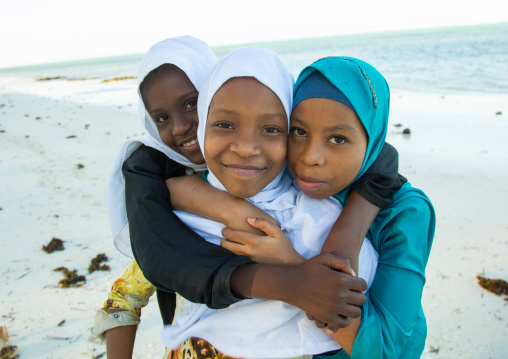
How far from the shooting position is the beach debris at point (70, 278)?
3.24 meters

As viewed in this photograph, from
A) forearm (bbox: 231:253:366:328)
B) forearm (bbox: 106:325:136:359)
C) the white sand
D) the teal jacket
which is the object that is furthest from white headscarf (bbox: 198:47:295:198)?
the white sand

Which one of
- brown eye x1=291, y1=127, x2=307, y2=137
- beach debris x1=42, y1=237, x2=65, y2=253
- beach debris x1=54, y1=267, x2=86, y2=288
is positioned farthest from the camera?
beach debris x1=42, y1=237, x2=65, y2=253

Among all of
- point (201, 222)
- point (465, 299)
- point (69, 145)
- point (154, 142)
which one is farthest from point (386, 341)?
point (69, 145)

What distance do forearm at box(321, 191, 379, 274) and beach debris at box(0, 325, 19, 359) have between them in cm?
232

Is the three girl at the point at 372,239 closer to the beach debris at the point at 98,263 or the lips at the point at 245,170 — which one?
the lips at the point at 245,170

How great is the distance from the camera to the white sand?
8.96ft

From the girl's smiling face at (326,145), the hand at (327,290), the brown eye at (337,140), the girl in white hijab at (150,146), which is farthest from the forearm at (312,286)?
the girl in white hijab at (150,146)

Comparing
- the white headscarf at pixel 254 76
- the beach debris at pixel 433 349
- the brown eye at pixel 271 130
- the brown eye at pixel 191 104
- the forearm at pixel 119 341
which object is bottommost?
the beach debris at pixel 433 349

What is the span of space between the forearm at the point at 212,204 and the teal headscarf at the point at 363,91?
391 mm

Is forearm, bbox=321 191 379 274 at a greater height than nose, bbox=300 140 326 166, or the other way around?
nose, bbox=300 140 326 166

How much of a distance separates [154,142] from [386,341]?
124cm

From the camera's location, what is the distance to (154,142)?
1.77 m

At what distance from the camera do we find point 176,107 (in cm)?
180

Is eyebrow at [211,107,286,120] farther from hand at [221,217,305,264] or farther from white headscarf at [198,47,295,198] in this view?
hand at [221,217,305,264]
